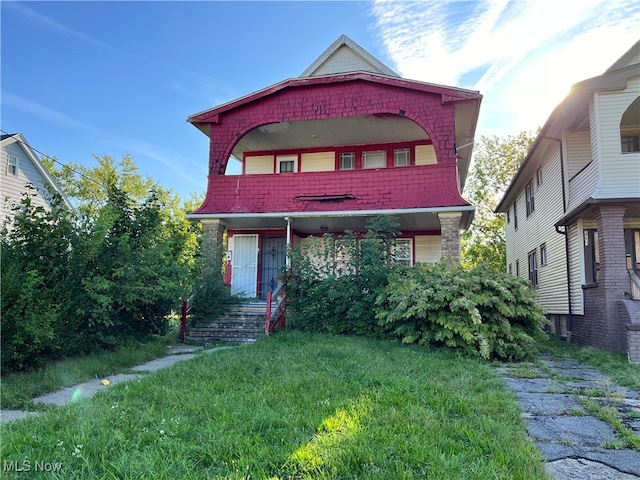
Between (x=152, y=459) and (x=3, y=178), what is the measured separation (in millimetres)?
19500

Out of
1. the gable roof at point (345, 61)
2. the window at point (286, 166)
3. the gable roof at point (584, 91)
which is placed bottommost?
the window at point (286, 166)

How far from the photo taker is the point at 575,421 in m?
3.93

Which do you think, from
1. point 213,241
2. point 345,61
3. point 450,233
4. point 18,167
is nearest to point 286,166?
point 213,241

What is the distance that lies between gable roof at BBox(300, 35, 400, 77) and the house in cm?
590

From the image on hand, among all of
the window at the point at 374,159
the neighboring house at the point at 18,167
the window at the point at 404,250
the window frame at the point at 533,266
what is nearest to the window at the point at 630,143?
the window frame at the point at 533,266

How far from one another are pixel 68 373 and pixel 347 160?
1068 cm

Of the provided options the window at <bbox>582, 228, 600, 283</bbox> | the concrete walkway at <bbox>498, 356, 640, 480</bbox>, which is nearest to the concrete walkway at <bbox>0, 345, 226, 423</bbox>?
the concrete walkway at <bbox>498, 356, 640, 480</bbox>

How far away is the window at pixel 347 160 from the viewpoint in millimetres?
A: 14164

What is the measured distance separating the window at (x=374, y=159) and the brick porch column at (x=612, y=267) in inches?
257

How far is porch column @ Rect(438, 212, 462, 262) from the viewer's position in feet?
35.8

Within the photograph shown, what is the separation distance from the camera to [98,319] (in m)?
6.48

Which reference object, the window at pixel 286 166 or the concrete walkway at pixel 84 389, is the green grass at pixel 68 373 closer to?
the concrete walkway at pixel 84 389

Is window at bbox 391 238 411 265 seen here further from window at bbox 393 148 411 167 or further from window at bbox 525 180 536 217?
window at bbox 525 180 536 217

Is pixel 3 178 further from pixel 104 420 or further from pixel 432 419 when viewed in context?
pixel 432 419
